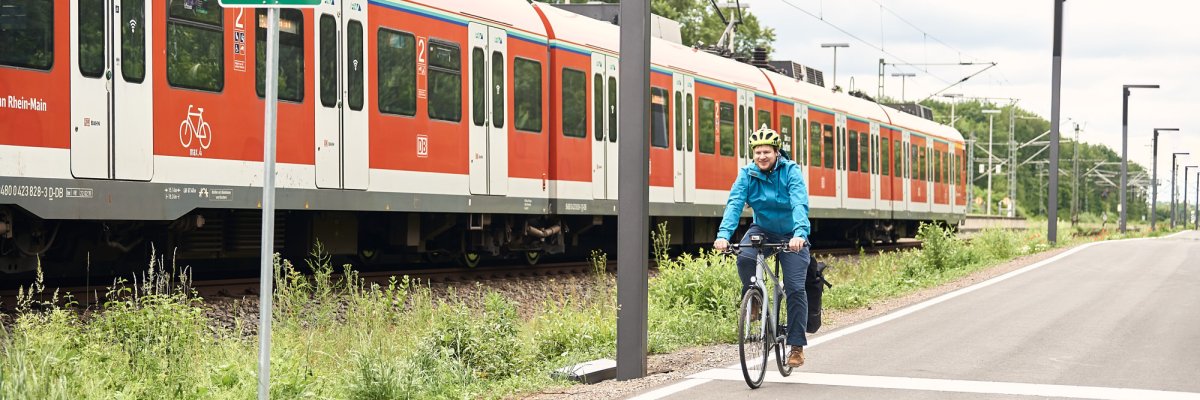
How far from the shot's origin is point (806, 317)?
9234mm

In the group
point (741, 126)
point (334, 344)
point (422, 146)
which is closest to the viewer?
point (334, 344)

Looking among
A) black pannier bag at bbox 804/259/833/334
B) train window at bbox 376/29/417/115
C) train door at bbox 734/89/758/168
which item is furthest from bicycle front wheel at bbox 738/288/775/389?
train door at bbox 734/89/758/168

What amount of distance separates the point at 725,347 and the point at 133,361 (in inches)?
179

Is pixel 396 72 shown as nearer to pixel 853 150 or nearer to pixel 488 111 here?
Result: pixel 488 111

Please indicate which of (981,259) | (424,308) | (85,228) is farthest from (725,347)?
(981,259)

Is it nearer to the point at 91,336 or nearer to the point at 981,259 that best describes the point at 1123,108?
the point at 981,259

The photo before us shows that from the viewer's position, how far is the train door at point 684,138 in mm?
21250

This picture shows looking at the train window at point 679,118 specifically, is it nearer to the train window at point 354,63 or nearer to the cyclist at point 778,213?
the train window at point 354,63

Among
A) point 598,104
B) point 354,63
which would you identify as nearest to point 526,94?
point 598,104

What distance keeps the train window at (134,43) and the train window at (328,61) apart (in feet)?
7.26

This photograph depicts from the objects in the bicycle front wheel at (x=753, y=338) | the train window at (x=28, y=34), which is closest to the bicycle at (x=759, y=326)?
the bicycle front wheel at (x=753, y=338)

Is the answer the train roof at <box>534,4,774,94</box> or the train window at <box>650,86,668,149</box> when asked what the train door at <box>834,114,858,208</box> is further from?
the train window at <box>650,86,668,149</box>

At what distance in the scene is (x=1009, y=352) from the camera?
10.6m

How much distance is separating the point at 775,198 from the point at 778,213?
0.12 m
